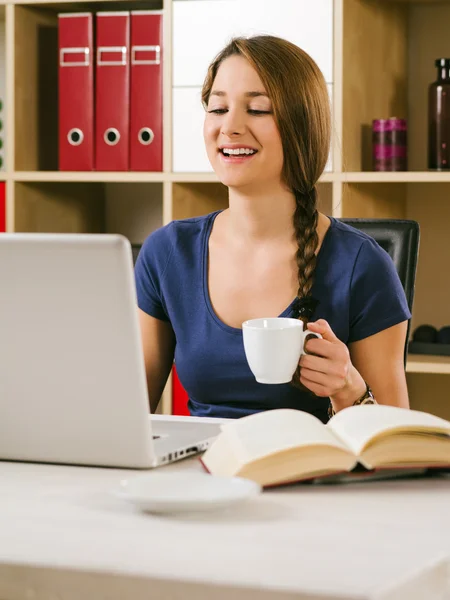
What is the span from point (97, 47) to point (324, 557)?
2081mm

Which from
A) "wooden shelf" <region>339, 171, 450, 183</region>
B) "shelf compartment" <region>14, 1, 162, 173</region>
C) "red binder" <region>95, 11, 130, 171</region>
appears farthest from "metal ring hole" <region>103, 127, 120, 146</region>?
"wooden shelf" <region>339, 171, 450, 183</region>

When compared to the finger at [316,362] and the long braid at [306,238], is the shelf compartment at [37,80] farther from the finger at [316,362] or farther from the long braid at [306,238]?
the finger at [316,362]

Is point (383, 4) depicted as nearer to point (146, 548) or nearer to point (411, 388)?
point (411, 388)

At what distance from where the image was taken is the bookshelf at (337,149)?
238 cm

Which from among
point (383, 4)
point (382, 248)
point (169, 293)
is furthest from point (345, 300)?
point (383, 4)

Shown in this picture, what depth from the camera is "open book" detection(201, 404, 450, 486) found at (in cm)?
94

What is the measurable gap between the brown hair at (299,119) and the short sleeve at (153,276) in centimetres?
23

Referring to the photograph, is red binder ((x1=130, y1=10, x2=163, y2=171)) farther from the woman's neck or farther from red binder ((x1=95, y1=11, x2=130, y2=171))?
the woman's neck

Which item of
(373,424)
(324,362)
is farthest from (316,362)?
(373,424)

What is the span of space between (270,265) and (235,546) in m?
0.87

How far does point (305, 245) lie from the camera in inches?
62.1

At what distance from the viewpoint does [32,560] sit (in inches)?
28.7

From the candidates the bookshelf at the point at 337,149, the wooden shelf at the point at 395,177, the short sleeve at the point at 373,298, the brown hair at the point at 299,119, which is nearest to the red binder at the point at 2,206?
the bookshelf at the point at 337,149

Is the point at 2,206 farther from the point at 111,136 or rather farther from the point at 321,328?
the point at 321,328
